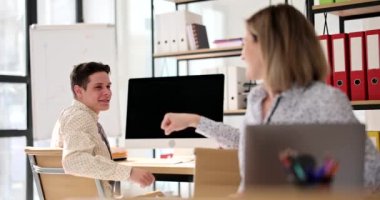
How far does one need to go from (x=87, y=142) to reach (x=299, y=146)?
1.52 metres

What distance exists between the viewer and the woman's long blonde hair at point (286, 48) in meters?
1.38

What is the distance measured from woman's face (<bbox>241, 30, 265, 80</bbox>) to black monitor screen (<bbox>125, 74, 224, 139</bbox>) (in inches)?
50.2

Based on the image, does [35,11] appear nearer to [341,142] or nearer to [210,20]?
[210,20]

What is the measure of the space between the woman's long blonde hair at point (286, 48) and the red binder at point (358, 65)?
1.47 meters

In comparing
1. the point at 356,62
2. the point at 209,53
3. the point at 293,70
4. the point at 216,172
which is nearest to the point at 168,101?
the point at 209,53

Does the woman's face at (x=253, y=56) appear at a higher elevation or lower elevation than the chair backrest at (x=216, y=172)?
higher

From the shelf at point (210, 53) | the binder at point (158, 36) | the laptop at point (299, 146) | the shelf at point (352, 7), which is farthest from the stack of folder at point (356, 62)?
the laptop at point (299, 146)

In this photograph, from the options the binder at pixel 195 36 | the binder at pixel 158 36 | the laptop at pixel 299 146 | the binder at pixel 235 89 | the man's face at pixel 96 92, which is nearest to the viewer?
the laptop at pixel 299 146

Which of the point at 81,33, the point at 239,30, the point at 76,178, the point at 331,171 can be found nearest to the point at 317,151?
the point at 331,171

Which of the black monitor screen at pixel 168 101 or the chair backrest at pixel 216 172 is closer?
the chair backrest at pixel 216 172

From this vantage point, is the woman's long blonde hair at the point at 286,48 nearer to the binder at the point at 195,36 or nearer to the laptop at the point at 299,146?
the laptop at the point at 299,146

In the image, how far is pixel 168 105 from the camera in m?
2.89

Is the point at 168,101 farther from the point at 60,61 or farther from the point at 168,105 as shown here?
the point at 60,61

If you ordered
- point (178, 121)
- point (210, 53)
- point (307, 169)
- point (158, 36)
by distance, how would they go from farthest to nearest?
point (158, 36) → point (210, 53) → point (178, 121) → point (307, 169)
